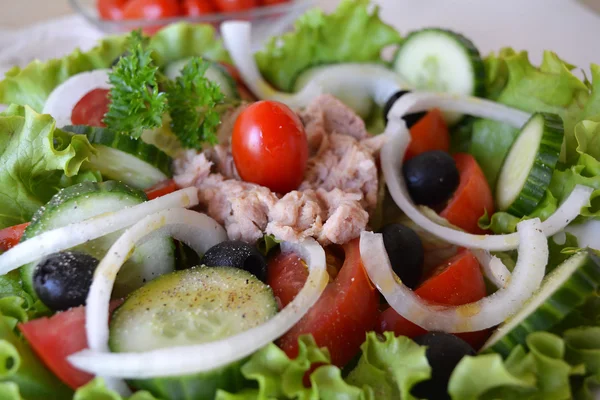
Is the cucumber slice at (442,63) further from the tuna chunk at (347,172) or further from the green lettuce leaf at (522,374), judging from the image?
the green lettuce leaf at (522,374)

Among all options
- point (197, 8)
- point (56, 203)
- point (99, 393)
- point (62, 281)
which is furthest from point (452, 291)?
point (197, 8)

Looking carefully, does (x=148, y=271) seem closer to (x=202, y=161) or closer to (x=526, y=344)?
(x=202, y=161)

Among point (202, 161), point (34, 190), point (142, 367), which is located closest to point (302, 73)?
point (202, 161)

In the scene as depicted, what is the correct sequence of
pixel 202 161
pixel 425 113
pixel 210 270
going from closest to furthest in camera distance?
pixel 210 270
pixel 202 161
pixel 425 113

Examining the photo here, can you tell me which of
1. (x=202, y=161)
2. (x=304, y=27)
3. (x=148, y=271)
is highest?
(x=304, y=27)

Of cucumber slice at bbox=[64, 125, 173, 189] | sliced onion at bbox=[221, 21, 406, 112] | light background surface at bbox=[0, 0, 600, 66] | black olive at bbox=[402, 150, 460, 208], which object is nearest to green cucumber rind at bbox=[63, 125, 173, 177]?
cucumber slice at bbox=[64, 125, 173, 189]

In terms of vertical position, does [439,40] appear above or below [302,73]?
above

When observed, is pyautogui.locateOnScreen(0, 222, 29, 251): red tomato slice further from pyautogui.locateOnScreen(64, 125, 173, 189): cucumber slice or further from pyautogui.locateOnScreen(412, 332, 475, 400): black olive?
pyautogui.locateOnScreen(412, 332, 475, 400): black olive

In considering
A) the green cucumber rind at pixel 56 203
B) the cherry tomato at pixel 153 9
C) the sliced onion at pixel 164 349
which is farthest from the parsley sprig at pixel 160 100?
the cherry tomato at pixel 153 9
